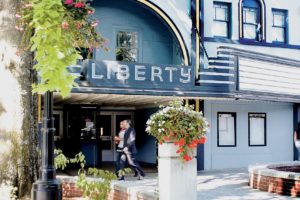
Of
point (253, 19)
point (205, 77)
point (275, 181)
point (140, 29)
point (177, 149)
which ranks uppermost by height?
point (253, 19)

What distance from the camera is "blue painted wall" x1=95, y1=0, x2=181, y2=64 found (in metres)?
20.3

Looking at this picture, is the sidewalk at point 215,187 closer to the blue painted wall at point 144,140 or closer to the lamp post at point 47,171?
the lamp post at point 47,171

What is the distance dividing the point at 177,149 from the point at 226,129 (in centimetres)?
1358

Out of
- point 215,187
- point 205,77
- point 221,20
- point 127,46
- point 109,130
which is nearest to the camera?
point 215,187

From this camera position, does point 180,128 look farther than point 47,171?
Yes

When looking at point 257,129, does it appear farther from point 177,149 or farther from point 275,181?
point 177,149

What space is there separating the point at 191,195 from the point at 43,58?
3.43 m

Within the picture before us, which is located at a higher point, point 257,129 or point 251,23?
point 251,23

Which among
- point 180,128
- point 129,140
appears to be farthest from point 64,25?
point 129,140

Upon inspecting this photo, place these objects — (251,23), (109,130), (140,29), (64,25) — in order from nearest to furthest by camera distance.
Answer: (64,25) < (140,29) < (251,23) < (109,130)

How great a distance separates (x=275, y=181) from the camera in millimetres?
13086

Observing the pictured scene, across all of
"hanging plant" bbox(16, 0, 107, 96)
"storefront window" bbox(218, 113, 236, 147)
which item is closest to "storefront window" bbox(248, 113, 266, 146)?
"storefront window" bbox(218, 113, 236, 147)

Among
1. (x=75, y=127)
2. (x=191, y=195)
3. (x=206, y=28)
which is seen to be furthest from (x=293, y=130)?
(x=191, y=195)

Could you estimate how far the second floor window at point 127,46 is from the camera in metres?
20.7
